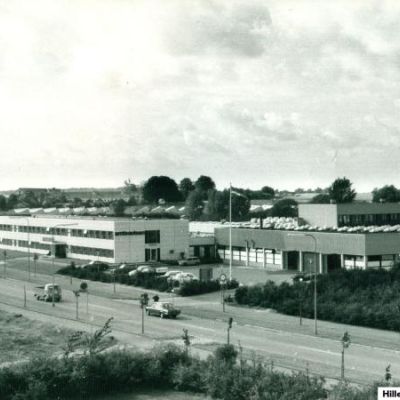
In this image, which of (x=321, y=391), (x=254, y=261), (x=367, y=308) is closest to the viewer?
(x=321, y=391)

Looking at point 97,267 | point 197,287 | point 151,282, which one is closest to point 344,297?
point 197,287

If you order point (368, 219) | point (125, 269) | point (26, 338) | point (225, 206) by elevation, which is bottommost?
point (26, 338)

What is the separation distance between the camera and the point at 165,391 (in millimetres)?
27984

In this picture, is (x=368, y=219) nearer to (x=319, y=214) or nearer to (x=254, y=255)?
(x=319, y=214)

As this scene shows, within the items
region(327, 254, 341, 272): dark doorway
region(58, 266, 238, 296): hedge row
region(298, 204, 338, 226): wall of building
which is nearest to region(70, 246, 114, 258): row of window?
region(58, 266, 238, 296): hedge row

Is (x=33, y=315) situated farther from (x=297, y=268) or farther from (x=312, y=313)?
(x=297, y=268)

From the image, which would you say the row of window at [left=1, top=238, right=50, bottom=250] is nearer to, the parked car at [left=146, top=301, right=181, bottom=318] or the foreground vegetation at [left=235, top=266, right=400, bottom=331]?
the foreground vegetation at [left=235, top=266, right=400, bottom=331]

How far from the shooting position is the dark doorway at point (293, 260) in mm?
85250

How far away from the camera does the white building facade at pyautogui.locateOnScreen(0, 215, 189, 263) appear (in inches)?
3664

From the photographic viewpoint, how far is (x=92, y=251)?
9788cm

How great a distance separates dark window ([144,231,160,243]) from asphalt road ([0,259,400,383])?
27.7 m

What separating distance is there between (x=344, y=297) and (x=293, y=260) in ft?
106

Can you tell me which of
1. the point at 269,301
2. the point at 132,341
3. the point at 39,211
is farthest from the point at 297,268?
the point at 39,211

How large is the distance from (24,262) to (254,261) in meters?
32.9
